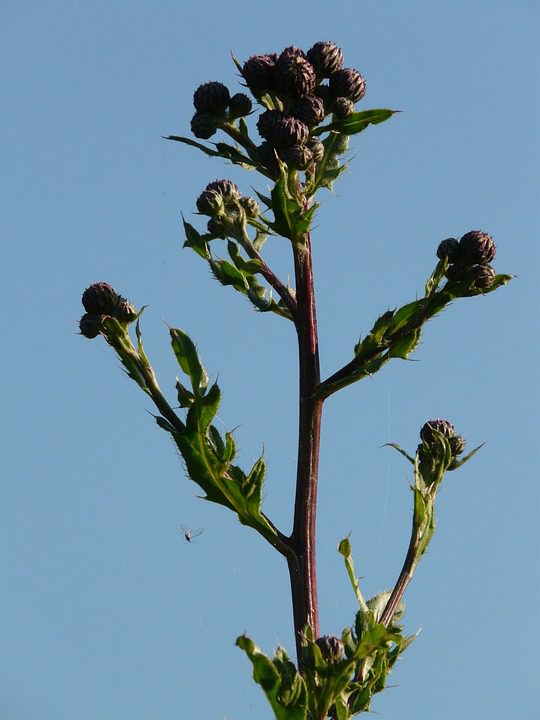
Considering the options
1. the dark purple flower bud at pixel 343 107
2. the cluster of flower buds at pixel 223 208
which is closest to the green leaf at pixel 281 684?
the cluster of flower buds at pixel 223 208

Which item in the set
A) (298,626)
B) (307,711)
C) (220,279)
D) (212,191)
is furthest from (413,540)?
(212,191)

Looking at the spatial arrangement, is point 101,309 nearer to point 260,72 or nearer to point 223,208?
point 223,208

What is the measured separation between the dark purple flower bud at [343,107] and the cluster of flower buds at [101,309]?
1.24m

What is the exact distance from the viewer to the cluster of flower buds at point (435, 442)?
5020mm

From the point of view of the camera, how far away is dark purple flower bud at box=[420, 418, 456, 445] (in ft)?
16.7

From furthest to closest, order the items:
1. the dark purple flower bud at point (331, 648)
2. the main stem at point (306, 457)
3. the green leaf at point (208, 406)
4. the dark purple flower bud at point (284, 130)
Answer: the dark purple flower bud at point (284, 130)
the main stem at point (306, 457)
the green leaf at point (208, 406)
the dark purple flower bud at point (331, 648)

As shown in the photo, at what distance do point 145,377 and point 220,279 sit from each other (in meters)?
0.54

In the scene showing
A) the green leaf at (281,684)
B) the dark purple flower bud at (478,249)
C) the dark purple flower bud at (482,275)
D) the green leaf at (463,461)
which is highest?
the dark purple flower bud at (478,249)

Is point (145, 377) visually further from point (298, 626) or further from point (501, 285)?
point (501, 285)

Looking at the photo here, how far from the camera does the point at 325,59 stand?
4977 millimetres

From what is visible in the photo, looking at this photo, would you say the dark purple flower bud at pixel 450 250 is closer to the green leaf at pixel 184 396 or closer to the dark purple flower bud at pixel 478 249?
the dark purple flower bud at pixel 478 249

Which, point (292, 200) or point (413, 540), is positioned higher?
point (292, 200)

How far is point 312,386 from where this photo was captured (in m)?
4.63

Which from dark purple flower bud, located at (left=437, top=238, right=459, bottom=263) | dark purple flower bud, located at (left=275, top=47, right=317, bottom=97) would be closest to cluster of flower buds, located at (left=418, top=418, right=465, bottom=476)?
dark purple flower bud, located at (left=437, top=238, right=459, bottom=263)
